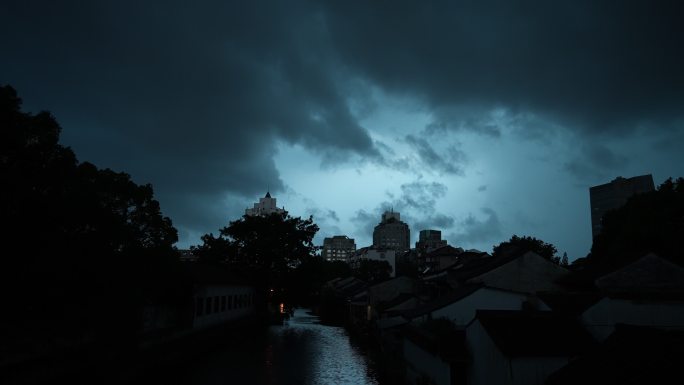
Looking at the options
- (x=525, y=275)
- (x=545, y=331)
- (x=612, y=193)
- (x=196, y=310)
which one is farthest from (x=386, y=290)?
(x=612, y=193)

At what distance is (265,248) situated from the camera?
61.3 meters

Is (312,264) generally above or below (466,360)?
above

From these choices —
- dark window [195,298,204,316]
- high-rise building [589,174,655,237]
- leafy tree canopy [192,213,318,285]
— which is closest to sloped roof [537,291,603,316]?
dark window [195,298,204,316]

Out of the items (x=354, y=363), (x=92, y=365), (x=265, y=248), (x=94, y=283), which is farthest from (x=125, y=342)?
(x=265, y=248)

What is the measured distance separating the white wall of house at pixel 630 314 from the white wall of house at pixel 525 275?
1313 cm

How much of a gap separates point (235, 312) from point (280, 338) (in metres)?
9.07

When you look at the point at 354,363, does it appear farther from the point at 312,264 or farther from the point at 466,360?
the point at 312,264

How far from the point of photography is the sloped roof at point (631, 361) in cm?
1014

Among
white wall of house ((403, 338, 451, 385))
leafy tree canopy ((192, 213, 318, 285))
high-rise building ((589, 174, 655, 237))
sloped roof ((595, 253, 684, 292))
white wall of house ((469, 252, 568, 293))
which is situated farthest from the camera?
high-rise building ((589, 174, 655, 237))

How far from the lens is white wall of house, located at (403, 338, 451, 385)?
17.1m

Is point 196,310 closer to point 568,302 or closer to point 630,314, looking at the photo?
point 568,302

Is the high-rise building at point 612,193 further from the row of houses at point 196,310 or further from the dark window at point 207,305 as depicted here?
the dark window at point 207,305

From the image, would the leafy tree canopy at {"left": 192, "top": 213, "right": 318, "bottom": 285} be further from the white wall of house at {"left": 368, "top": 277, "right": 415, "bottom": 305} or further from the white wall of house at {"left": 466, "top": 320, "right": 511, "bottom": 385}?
the white wall of house at {"left": 466, "top": 320, "right": 511, "bottom": 385}

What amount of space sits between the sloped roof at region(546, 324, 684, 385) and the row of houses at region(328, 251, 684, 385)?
0.09 feet
